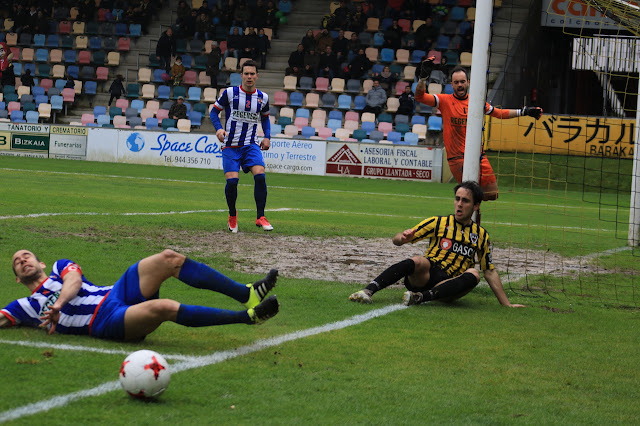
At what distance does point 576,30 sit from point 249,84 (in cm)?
2455

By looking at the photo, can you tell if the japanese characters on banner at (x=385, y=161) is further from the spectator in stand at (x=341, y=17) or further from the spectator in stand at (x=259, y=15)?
the spectator in stand at (x=259, y=15)

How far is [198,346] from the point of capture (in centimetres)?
525

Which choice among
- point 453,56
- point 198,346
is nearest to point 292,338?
point 198,346

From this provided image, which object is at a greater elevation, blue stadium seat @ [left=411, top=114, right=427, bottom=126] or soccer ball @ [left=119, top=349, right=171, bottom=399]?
blue stadium seat @ [left=411, top=114, right=427, bottom=126]

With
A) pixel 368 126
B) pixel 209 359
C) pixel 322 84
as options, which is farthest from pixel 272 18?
pixel 209 359

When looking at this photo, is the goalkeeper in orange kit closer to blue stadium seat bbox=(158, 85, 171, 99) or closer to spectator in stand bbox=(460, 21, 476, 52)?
spectator in stand bbox=(460, 21, 476, 52)

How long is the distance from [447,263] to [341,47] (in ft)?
85.4

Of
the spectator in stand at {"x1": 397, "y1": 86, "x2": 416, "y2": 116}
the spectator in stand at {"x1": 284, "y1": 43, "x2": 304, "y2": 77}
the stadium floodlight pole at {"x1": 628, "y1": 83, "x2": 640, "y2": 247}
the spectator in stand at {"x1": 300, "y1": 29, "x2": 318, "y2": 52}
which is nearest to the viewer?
the stadium floodlight pole at {"x1": 628, "y1": 83, "x2": 640, "y2": 247}

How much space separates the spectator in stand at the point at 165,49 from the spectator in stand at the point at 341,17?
6787 mm

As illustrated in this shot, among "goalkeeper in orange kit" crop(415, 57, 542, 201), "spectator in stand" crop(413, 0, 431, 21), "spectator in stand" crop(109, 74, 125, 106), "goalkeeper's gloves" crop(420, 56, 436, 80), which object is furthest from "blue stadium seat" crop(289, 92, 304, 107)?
"goalkeeper's gloves" crop(420, 56, 436, 80)

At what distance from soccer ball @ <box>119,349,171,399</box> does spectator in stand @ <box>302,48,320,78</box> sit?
2916cm

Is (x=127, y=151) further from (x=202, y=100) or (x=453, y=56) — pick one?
(x=453, y=56)

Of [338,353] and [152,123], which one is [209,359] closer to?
[338,353]

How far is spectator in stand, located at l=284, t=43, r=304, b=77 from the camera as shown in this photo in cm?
3256
